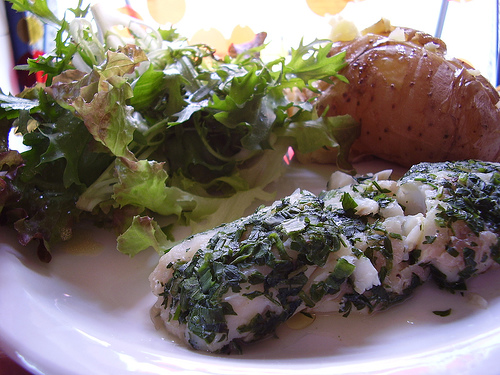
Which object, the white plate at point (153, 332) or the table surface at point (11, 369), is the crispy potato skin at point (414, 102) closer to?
the white plate at point (153, 332)

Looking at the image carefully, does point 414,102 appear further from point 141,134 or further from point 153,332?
point 153,332

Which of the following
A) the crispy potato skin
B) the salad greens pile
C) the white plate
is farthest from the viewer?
the crispy potato skin

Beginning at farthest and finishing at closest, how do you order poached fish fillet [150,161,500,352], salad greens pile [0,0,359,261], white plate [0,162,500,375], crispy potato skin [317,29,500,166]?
crispy potato skin [317,29,500,166]
salad greens pile [0,0,359,261]
poached fish fillet [150,161,500,352]
white plate [0,162,500,375]

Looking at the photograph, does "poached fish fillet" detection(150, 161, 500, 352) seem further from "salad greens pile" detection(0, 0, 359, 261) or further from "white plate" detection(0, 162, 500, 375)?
"salad greens pile" detection(0, 0, 359, 261)

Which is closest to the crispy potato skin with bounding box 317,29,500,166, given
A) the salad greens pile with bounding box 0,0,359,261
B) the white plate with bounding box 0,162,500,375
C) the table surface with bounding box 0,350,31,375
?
the salad greens pile with bounding box 0,0,359,261

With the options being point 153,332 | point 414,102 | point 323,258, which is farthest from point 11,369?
point 414,102
